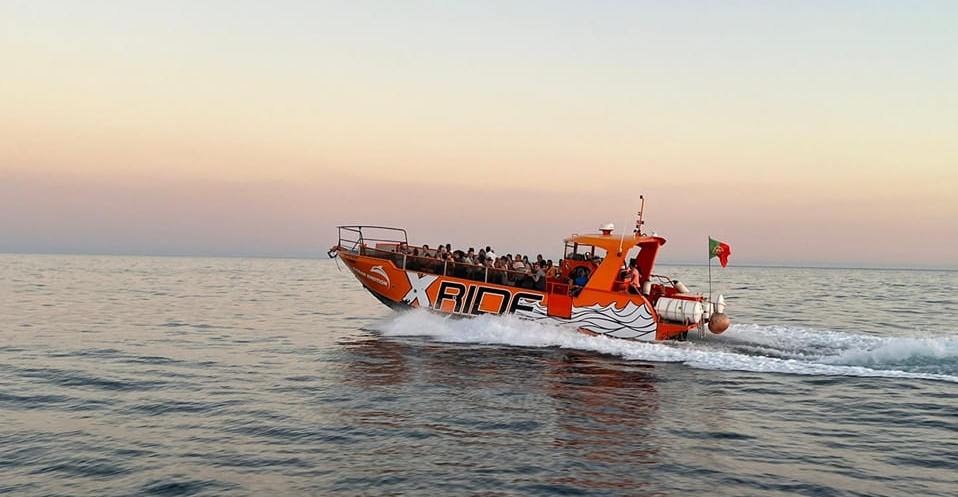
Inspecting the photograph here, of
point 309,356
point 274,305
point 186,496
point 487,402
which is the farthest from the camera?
point 274,305

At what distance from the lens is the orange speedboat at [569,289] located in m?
18.4

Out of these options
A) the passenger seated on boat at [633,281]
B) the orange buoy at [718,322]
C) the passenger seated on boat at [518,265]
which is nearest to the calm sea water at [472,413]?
the orange buoy at [718,322]

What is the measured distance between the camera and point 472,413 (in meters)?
10.8

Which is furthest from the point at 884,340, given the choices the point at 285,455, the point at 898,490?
the point at 285,455

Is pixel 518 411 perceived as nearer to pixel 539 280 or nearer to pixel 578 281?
pixel 578 281

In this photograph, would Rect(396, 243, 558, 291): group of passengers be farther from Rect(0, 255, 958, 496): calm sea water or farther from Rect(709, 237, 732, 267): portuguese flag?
Rect(709, 237, 732, 267): portuguese flag

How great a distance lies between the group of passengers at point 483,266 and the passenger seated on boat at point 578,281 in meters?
0.64

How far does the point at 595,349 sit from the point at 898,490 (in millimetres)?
10223

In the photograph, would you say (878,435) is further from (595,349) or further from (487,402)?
(595,349)

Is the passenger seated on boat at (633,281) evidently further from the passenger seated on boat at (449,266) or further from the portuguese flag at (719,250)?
the passenger seated on boat at (449,266)

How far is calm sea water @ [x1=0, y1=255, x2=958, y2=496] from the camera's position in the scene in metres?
7.89

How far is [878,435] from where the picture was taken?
Result: 984 cm

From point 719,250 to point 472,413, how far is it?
35.2 feet

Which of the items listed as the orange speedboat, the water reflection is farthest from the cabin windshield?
the water reflection
